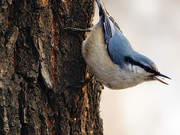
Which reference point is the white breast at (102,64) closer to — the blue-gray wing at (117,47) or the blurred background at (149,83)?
the blue-gray wing at (117,47)

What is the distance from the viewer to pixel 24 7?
2174 mm

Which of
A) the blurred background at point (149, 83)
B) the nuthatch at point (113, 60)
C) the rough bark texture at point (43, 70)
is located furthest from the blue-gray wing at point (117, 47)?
the blurred background at point (149, 83)

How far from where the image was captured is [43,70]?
224 centimetres

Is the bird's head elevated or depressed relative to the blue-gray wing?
depressed

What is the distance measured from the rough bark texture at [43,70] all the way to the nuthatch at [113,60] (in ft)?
0.30

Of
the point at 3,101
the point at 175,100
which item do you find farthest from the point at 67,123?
the point at 175,100

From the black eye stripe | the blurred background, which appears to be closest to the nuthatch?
the black eye stripe

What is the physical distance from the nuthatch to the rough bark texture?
0.09m

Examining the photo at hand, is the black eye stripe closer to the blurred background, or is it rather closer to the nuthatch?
the nuthatch

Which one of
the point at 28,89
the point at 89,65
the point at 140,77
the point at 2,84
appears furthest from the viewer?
the point at 140,77

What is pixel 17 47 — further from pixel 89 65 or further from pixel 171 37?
pixel 171 37

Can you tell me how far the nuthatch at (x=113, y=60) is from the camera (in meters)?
2.57

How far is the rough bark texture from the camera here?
2094 millimetres

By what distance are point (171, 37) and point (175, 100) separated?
3.20 ft
